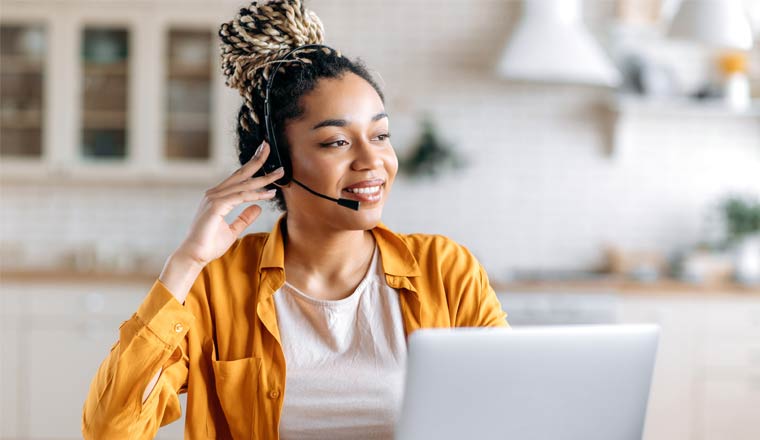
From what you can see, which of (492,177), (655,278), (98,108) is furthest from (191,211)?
(655,278)

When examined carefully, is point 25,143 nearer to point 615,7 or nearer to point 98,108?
point 98,108

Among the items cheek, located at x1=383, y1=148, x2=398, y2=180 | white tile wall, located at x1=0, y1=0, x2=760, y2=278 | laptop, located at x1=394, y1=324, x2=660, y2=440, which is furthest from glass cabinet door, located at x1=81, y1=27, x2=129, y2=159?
laptop, located at x1=394, y1=324, x2=660, y2=440

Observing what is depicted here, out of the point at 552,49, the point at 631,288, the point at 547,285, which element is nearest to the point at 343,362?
the point at 547,285

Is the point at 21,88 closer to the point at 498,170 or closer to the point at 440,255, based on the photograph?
the point at 498,170

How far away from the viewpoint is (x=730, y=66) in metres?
4.46

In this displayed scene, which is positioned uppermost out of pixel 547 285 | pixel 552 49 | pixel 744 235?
pixel 552 49

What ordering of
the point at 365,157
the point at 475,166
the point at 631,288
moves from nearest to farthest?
the point at 365,157 → the point at 631,288 → the point at 475,166

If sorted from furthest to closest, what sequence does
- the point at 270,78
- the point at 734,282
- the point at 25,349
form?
the point at 734,282 < the point at 25,349 < the point at 270,78

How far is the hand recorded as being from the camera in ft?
4.84

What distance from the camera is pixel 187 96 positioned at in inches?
172

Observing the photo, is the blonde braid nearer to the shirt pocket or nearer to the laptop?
the shirt pocket

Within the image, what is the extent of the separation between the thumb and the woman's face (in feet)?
0.34

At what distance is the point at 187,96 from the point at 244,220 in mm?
2991

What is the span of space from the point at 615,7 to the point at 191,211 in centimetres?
261
